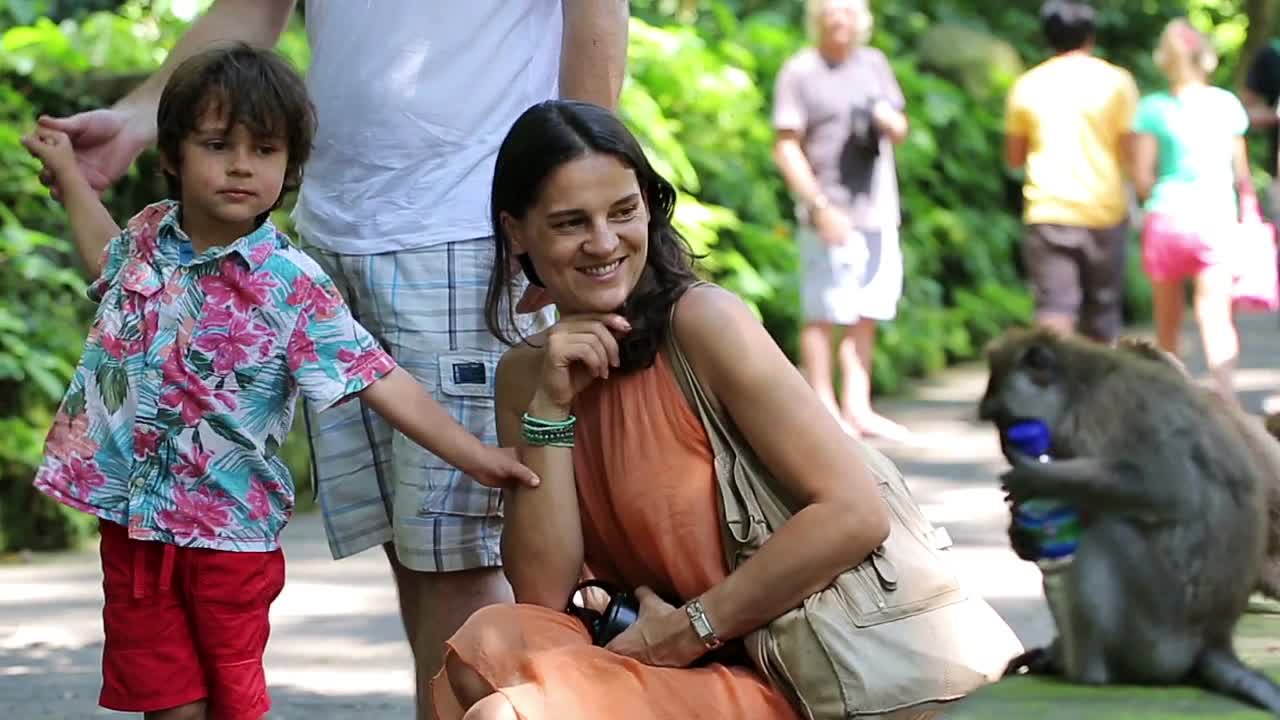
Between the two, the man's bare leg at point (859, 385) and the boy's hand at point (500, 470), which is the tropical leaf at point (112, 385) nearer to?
the boy's hand at point (500, 470)

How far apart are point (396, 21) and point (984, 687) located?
1578 millimetres

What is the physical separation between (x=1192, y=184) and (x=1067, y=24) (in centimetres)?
89

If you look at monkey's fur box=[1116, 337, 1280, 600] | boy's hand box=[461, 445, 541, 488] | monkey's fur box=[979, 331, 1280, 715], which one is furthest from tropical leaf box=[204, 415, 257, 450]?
monkey's fur box=[1116, 337, 1280, 600]

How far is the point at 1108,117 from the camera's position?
9219mm

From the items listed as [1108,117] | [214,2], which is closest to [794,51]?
[1108,117]

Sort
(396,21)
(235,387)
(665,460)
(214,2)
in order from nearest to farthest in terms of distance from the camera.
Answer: (665,460) → (235,387) → (396,21) → (214,2)

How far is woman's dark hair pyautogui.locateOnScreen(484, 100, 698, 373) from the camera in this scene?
3.31m

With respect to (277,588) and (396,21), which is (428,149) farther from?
(277,588)

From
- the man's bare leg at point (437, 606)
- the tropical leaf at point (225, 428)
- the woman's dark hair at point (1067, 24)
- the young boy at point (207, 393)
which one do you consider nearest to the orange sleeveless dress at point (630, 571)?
the young boy at point (207, 393)

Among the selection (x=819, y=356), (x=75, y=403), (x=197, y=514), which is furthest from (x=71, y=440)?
(x=819, y=356)

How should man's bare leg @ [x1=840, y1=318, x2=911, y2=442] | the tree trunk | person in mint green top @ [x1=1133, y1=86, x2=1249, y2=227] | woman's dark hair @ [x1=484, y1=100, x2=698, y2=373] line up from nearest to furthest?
1. woman's dark hair @ [x1=484, y1=100, x2=698, y2=373]
2. person in mint green top @ [x1=1133, y1=86, x2=1249, y2=227]
3. man's bare leg @ [x1=840, y1=318, x2=911, y2=442]
4. the tree trunk

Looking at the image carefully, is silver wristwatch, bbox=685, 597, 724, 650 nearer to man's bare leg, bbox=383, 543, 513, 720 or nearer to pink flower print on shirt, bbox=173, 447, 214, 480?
man's bare leg, bbox=383, 543, 513, 720

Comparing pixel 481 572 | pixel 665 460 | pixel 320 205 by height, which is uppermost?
pixel 320 205

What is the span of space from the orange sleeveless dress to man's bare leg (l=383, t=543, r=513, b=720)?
42cm
